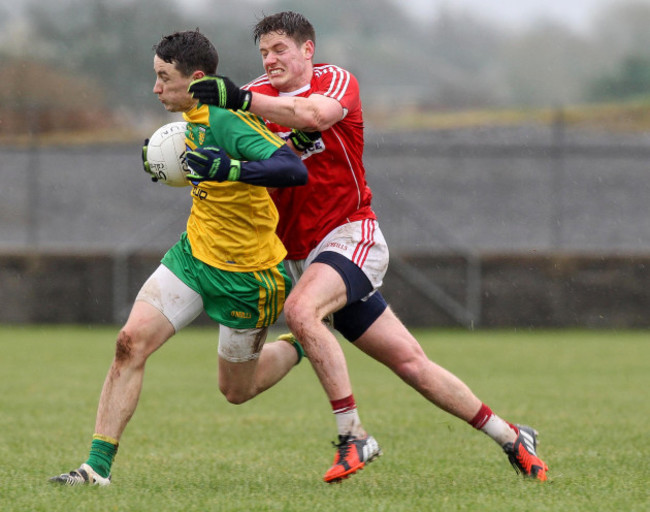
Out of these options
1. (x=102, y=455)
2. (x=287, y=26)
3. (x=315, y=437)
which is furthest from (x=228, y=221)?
(x=315, y=437)

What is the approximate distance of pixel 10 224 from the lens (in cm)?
2594

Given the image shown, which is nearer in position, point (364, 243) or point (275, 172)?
point (275, 172)

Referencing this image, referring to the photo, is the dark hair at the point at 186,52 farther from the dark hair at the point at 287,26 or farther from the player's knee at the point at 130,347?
the player's knee at the point at 130,347

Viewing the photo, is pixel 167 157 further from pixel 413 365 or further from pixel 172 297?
pixel 413 365

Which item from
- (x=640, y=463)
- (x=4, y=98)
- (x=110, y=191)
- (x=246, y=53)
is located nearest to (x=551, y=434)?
(x=640, y=463)

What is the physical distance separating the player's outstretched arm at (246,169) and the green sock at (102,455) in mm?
1339

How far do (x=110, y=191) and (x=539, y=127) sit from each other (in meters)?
15.0

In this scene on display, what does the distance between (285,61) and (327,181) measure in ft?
2.14

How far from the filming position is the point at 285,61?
19.7ft

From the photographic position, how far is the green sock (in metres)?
5.62

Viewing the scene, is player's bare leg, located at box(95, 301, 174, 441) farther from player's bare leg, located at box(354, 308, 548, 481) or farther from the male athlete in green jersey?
player's bare leg, located at box(354, 308, 548, 481)

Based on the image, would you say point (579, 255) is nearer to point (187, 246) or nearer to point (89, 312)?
point (89, 312)

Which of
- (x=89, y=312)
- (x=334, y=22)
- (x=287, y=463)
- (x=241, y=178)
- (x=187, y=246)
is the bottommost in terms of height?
(x=89, y=312)

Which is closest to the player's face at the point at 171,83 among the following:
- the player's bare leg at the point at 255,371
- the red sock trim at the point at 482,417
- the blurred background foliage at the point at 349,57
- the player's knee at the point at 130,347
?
the player's knee at the point at 130,347
